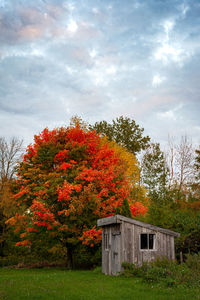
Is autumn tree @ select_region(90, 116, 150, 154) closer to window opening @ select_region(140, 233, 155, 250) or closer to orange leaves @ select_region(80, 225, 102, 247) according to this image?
orange leaves @ select_region(80, 225, 102, 247)

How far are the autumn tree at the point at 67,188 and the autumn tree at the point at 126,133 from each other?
20276 millimetres

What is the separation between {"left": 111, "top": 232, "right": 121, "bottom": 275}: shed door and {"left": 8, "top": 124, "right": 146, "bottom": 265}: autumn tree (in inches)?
114

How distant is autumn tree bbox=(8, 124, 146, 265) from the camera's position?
67.5 feet

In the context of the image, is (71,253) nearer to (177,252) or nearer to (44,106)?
(177,252)

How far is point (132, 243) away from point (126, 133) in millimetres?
29763

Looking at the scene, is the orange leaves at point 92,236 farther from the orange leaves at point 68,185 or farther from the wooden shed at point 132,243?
the wooden shed at point 132,243

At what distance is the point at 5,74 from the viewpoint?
24094 millimetres

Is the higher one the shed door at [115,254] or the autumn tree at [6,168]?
the autumn tree at [6,168]

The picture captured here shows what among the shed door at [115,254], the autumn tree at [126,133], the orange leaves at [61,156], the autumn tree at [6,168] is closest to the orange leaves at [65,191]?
the orange leaves at [61,156]

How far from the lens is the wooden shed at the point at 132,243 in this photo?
54.1 ft


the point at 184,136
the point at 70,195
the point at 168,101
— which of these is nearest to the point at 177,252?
the point at 70,195

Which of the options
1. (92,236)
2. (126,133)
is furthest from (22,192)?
(126,133)

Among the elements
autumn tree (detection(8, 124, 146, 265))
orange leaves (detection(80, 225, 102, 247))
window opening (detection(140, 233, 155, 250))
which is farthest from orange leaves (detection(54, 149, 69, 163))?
window opening (detection(140, 233, 155, 250))

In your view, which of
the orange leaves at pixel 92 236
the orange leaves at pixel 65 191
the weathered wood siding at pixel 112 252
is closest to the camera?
the weathered wood siding at pixel 112 252
